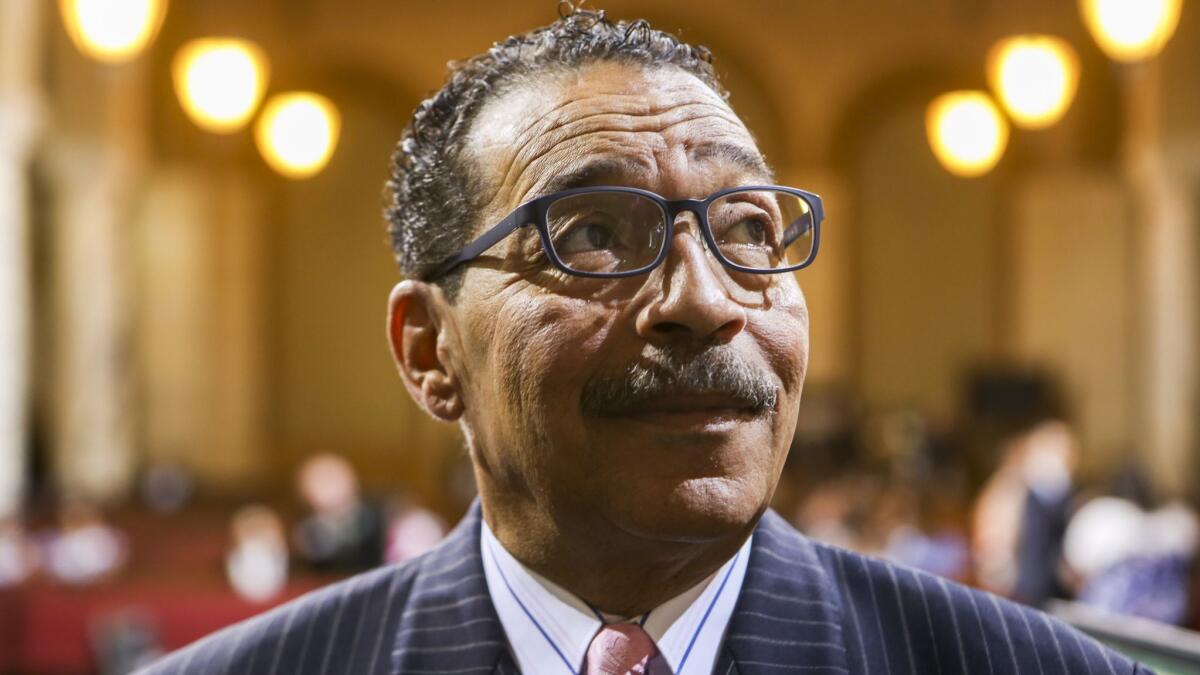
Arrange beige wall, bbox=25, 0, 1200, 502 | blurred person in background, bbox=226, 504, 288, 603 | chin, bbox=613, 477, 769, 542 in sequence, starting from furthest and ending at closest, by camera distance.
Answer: beige wall, bbox=25, 0, 1200, 502 → blurred person in background, bbox=226, 504, 288, 603 → chin, bbox=613, 477, 769, 542

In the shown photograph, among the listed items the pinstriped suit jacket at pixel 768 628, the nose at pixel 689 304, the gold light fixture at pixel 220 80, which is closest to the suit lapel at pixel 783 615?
the pinstriped suit jacket at pixel 768 628

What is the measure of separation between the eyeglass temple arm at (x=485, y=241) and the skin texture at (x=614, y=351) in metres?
0.01

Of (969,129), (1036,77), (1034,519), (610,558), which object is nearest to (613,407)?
(610,558)

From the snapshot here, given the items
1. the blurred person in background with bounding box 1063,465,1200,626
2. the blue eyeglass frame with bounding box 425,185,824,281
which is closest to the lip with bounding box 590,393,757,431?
the blue eyeglass frame with bounding box 425,185,824,281

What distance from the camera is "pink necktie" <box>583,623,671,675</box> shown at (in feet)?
4.33

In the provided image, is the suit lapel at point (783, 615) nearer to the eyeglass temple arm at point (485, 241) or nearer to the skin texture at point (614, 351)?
the skin texture at point (614, 351)

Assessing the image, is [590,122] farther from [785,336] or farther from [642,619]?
[642,619]

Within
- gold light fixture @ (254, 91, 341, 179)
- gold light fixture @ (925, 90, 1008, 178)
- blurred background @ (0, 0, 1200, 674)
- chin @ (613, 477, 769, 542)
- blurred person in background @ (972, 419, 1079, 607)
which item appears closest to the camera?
chin @ (613, 477, 769, 542)

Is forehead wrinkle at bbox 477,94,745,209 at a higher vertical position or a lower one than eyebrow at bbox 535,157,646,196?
higher

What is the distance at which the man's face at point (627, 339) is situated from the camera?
1.24 metres

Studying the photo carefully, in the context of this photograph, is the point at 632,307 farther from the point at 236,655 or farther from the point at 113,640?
the point at 113,640

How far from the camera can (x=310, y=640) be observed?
1.45m

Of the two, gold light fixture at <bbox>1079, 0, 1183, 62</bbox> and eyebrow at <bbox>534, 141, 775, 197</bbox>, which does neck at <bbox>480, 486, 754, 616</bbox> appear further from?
gold light fixture at <bbox>1079, 0, 1183, 62</bbox>

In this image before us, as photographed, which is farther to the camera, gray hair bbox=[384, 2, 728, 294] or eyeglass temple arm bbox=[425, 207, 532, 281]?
gray hair bbox=[384, 2, 728, 294]
